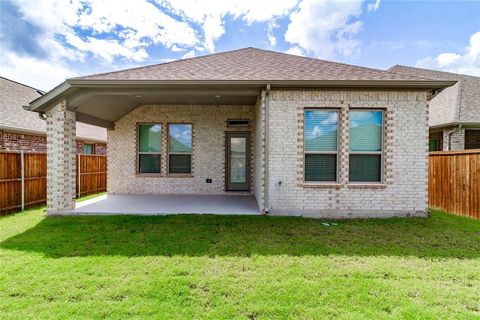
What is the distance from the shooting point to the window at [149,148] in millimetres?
9141

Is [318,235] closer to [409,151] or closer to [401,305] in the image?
[401,305]

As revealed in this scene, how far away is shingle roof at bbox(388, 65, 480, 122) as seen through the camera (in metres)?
9.59

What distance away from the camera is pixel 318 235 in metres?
4.75

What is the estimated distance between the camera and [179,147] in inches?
360

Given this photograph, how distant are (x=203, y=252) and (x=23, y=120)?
11.2m

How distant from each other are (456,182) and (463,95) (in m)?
6.55

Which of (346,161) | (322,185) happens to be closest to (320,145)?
(346,161)

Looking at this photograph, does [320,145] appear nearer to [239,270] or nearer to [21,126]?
[239,270]

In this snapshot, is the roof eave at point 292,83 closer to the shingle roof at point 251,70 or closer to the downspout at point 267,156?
the shingle roof at point 251,70

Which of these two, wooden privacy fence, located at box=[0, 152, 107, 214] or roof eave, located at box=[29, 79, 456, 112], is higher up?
roof eave, located at box=[29, 79, 456, 112]

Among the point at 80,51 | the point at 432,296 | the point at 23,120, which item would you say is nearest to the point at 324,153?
the point at 432,296

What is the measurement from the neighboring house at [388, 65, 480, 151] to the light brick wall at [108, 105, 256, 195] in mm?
7841

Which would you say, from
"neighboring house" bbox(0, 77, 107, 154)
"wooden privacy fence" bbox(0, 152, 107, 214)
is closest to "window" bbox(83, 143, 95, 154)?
"neighboring house" bbox(0, 77, 107, 154)

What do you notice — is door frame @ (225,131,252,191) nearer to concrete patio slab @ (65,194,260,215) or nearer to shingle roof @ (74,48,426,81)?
concrete patio slab @ (65,194,260,215)
